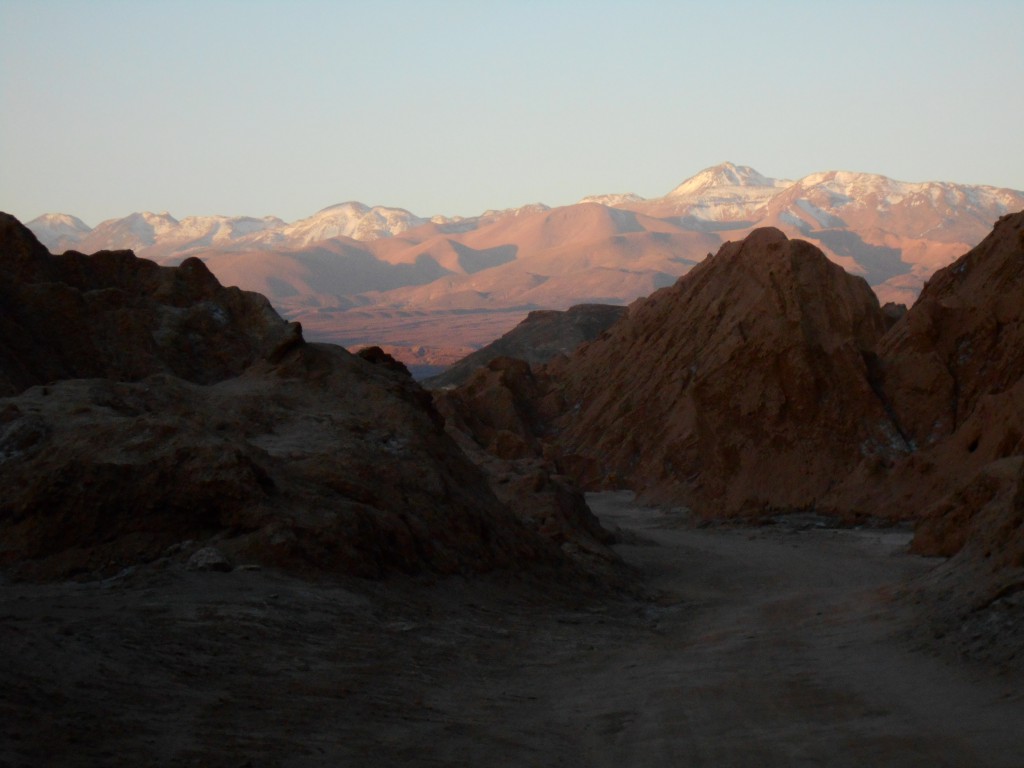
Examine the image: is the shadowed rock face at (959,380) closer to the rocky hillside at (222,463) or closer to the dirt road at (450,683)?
the rocky hillside at (222,463)

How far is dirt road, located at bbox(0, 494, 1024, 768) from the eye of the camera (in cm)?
622

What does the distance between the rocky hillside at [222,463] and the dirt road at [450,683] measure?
609mm

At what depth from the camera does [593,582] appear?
15.4 m

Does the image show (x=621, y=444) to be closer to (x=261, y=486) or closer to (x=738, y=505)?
(x=738, y=505)

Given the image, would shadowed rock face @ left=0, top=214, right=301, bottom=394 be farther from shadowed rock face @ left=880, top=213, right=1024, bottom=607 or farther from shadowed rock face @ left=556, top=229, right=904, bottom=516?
shadowed rock face @ left=880, top=213, right=1024, bottom=607

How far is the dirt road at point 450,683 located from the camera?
6219mm

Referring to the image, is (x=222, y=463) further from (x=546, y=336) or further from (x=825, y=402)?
(x=546, y=336)

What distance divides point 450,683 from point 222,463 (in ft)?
12.1

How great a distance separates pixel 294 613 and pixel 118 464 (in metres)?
2.59

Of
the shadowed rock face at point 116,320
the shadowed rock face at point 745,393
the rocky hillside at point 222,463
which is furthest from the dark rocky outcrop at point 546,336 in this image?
the rocky hillside at point 222,463

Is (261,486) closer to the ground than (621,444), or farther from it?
farther from it

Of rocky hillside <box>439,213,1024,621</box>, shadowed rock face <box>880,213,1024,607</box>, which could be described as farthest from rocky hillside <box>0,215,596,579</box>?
shadowed rock face <box>880,213,1024,607</box>

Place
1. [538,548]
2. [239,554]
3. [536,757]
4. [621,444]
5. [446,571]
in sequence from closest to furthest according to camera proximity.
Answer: [536,757] → [239,554] → [446,571] → [538,548] → [621,444]

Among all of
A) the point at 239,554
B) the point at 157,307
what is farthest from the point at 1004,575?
the point at 157,307
